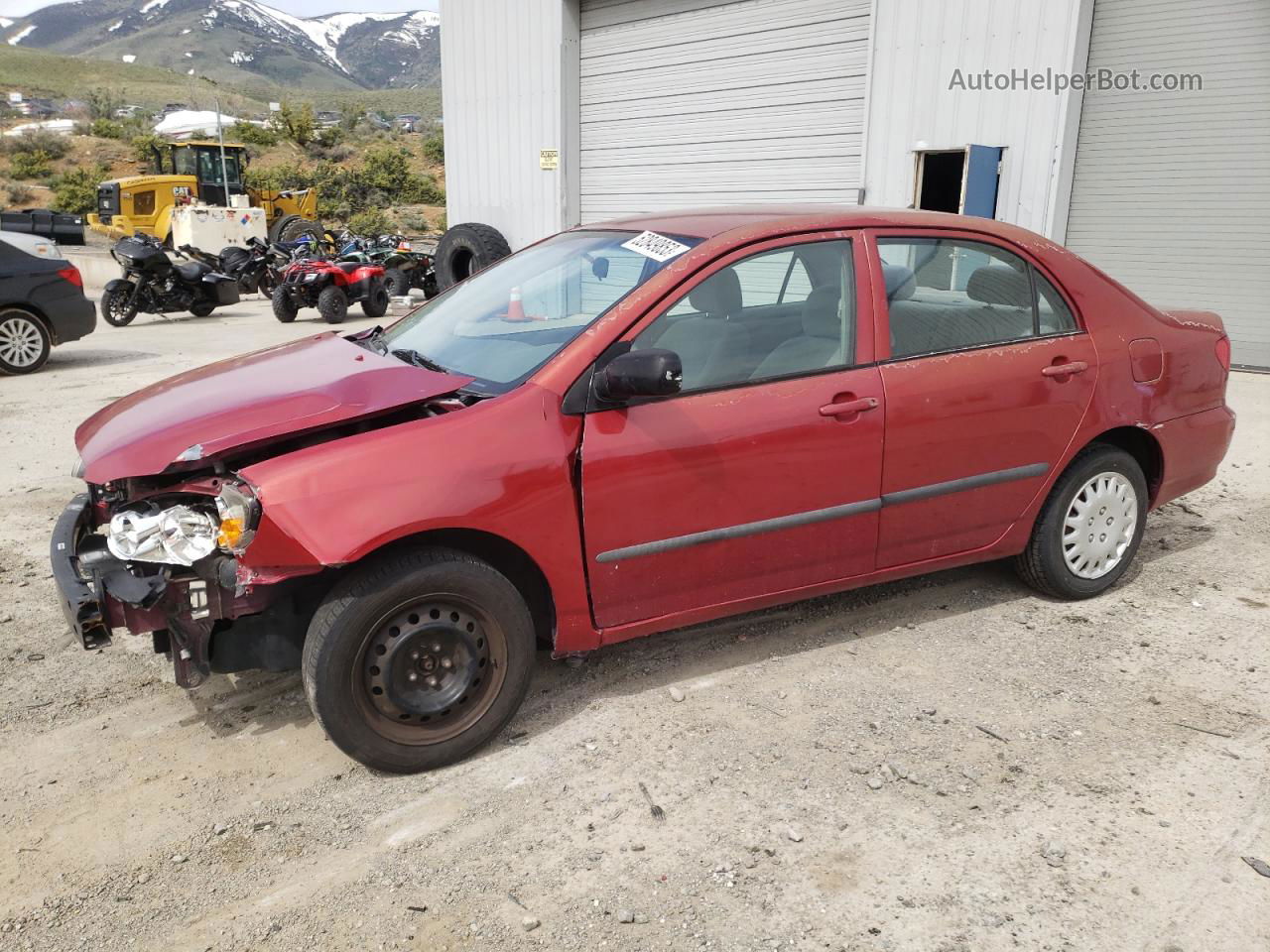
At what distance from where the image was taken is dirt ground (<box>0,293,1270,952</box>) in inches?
96.3

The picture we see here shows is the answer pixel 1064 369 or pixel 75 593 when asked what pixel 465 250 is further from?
pixel 75 593

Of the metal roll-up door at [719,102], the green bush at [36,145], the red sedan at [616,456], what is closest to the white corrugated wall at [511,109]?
the metal roll-up door at [719,102]

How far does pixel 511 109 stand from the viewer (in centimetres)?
1409

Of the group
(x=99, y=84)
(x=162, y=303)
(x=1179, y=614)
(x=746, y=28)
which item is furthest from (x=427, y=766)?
(x=99, y=84)

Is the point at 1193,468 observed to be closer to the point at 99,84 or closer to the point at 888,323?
the point at 888,323

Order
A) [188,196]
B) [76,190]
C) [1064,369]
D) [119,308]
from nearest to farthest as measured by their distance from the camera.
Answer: [1064,369] < [119,308] < [188,196] < [76,190]

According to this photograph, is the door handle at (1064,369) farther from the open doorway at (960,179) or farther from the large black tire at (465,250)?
the large black tire at (465,250)

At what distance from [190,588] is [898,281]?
2587mm

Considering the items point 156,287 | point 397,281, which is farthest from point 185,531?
point 397,281

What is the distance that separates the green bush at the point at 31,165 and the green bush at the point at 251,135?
8178 mm

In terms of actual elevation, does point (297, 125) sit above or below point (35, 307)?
above

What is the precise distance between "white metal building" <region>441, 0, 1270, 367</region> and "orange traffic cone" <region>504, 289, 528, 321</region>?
653 centimetres

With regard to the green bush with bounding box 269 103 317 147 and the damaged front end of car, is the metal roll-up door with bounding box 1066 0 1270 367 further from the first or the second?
the green bush with bounding box 269 103 317 147

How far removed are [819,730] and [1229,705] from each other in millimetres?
1449
